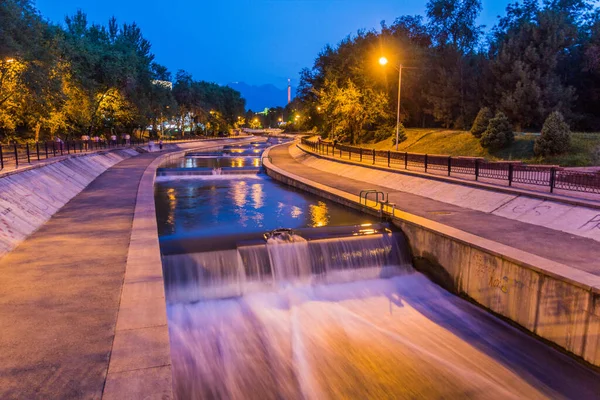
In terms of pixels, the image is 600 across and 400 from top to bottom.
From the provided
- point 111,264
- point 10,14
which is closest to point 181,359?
point 111,264

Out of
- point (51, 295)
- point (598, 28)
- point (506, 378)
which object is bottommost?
point (506, 378)

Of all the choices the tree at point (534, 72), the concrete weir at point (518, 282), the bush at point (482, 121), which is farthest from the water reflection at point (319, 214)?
the tree at point (534, 72)

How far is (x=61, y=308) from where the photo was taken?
713 cm

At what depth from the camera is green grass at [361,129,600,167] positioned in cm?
2406

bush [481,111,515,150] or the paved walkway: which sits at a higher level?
bush [481,111,515,150]

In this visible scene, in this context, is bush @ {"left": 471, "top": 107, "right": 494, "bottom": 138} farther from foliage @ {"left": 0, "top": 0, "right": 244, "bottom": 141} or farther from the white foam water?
foliage @ {"left": 0, "top": 0, "right": 244, "bottom": 141}

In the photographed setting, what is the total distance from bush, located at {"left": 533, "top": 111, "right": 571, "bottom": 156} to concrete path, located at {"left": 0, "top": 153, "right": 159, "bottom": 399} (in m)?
22.2

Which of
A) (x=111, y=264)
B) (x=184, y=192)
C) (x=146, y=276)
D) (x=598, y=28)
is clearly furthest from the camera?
(x=598, y=28)

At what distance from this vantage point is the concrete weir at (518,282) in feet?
26.8

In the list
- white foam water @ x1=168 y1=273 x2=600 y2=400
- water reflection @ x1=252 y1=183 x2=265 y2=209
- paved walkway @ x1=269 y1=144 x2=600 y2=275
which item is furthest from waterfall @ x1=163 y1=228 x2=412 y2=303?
water reflection @ x1=252 y1=183 x2=265 y2=209

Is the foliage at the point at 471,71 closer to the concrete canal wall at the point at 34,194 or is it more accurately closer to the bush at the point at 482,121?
the bush at the point at 482,121

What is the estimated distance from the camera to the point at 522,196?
14.9m

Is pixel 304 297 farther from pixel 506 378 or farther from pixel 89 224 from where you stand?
pixel 89 224

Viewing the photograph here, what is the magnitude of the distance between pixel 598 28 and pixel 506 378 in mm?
38552
